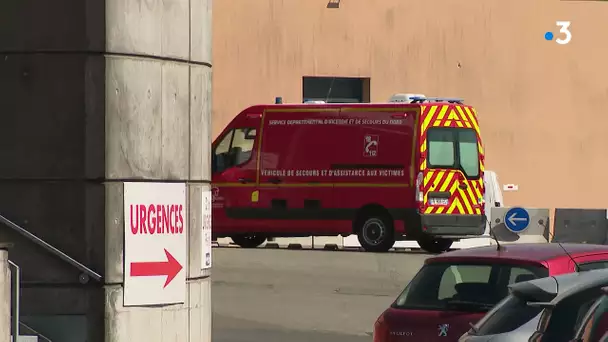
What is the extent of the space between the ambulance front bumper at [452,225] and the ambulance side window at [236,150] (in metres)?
3.44

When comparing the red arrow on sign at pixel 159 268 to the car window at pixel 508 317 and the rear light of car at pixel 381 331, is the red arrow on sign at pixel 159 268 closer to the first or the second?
the rear light of car at pixel 381 331

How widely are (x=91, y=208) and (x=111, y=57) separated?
1125 millimetres

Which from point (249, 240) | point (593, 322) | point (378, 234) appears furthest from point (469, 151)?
point (593, 322)

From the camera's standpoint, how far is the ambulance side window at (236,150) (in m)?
25.7

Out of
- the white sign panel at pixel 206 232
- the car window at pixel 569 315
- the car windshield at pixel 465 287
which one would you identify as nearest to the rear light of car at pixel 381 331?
the car windshield at pixel 465 287

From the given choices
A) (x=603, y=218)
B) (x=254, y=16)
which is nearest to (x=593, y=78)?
(x=254, y=16)

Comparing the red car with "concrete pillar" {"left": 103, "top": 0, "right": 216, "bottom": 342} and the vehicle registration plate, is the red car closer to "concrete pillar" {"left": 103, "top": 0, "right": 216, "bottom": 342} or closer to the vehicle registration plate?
"concrete pillar" {"left": 103, "top": 0, "right": 216, "bottom": 342}

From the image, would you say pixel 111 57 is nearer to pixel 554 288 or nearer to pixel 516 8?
pixel 554 288

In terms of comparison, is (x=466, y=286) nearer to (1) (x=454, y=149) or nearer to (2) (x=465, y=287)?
(2) (x=465, y=287)

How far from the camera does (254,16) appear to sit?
36438mm

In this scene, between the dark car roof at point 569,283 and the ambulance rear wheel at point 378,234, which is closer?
the dark car roof at point 569,283

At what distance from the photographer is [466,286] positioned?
986 cm

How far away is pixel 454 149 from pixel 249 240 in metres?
4.27

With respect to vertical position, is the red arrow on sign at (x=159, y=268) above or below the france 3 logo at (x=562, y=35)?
below
